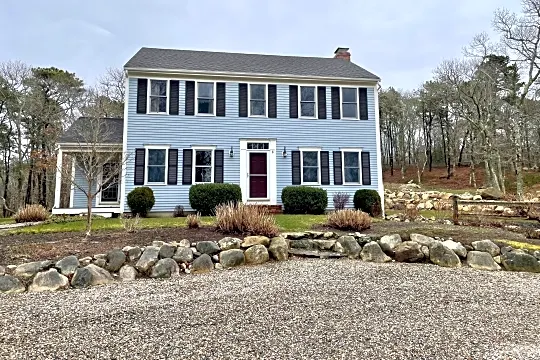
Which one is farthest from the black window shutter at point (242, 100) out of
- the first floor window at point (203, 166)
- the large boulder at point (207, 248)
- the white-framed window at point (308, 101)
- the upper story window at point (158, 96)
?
the large boulder at point (207, 248)

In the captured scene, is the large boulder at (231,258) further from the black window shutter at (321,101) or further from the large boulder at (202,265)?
the black window shutter at (321,101)

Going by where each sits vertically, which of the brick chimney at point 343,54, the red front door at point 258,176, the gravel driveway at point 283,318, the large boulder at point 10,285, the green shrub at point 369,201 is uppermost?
the brick chimney at point 343,54

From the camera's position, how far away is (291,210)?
12375 mm

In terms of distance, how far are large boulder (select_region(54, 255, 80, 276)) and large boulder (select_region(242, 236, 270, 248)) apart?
8.73 ft

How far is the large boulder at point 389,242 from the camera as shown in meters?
6.50

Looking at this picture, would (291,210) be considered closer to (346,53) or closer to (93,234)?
(93,234)

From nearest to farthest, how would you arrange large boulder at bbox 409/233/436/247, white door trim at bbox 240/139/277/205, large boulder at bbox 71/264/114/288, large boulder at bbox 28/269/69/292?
large boulder at bbox 28/269/69/292
large boulder at bbox 71/264/114/288
large boulder at bbox 409/233/436/247
white door trim at bbox 240/139/277/205

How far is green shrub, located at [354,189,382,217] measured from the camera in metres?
12.5

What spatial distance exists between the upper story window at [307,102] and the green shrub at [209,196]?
4481mm

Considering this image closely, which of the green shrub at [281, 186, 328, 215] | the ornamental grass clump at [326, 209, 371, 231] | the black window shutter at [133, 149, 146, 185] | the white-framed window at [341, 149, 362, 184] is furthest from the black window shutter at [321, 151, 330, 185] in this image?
the black window shutter at [133, 149, 146, 185]

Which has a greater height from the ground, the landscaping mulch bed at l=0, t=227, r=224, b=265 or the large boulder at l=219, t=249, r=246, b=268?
the landscaping mulch bed at l=0, t=227, r=224, b=265

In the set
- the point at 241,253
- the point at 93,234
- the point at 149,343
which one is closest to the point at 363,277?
the point at 241,253

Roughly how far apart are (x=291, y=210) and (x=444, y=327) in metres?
9.08

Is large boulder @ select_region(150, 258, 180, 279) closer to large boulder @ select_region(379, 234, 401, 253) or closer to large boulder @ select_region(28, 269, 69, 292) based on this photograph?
large boulder @ select_region(28, 269, 69, 292)
